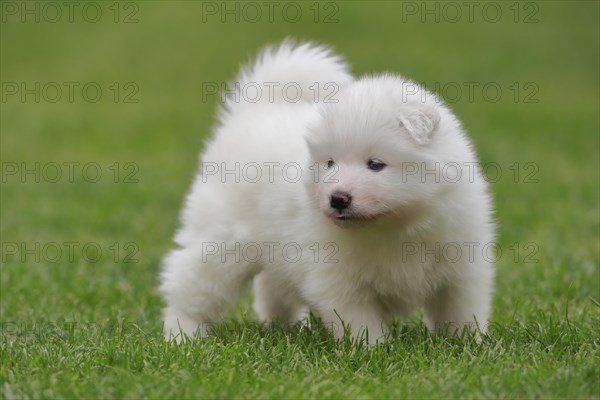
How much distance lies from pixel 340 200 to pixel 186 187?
6.10m

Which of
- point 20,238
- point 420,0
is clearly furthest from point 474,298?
point 420,0

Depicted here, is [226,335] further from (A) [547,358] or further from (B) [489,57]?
(B) [489,57]

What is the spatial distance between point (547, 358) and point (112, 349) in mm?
1761

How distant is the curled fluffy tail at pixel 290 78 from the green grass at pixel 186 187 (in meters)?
1.21

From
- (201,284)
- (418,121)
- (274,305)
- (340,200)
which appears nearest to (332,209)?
(340,200)

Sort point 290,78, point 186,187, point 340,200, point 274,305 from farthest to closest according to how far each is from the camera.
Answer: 1. point 186,187
2. point 274,305
3. point 290,78
4. point 340,200

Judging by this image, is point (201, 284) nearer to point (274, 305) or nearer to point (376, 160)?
point (274, 305)

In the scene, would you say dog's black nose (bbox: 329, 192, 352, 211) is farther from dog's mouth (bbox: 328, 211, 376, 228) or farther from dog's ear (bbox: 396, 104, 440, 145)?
dog's ear (bbox: 396, 104, 440, 145)

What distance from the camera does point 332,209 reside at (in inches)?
151

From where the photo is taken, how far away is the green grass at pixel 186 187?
3.62 metres

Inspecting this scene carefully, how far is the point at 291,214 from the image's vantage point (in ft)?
14.6

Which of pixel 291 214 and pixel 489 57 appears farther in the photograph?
pixel 489 57

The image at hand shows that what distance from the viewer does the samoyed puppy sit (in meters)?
3.90

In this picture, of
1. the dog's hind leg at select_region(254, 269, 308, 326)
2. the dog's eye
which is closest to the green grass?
the dog's hind leg at select_region(254, 269, 308, 326)
